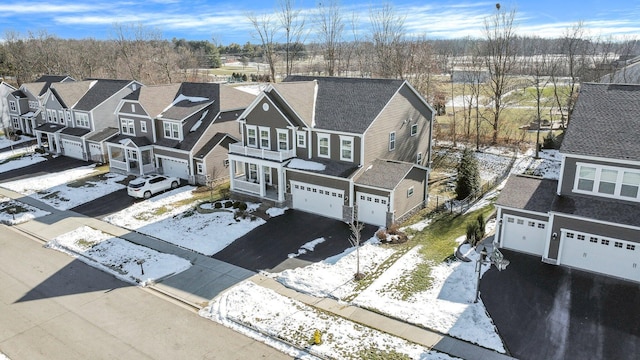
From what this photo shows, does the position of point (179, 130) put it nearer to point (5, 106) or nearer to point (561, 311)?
point (561, 311)

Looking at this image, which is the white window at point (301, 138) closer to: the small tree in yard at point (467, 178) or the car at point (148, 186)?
the small tree in yard at point (467, 178)

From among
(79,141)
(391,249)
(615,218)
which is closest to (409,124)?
(391,249)

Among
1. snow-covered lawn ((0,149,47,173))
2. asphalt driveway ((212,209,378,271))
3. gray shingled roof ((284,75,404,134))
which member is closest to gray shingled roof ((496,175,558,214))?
asphalt driveway ((212,209,378,271))

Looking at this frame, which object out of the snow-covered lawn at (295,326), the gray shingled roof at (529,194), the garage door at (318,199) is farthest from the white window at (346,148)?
the snow-covered lawn at (295,326)

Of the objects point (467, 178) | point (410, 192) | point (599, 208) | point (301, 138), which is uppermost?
point (301, 138)

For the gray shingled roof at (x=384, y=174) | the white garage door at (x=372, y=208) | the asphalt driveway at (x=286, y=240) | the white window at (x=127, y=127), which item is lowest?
the asphalt driveway at (x=286, y=240)

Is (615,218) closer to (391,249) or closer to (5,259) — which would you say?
(391,249)

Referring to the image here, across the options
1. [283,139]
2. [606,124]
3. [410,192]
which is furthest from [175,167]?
[606,124]
